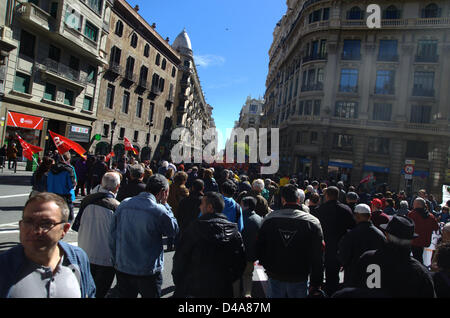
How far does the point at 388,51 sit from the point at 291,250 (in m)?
33.9

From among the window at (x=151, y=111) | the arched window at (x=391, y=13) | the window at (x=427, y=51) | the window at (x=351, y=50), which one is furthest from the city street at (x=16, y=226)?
the arched window at (x=391, y=13)

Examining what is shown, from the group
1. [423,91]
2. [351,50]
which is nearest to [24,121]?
[351,50]

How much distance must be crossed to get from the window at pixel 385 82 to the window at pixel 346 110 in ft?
9.43

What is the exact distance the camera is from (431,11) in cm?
2816

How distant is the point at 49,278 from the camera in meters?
1.72

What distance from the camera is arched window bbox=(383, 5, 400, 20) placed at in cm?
2898

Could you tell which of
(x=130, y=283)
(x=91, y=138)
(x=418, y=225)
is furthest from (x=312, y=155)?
(x=130, y=283)

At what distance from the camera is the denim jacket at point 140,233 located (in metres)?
2.95

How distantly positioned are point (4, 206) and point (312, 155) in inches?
1077

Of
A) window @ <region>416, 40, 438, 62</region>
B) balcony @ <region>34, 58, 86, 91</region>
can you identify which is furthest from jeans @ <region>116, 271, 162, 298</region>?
window @ <region>416, 40, 438, 62</region>

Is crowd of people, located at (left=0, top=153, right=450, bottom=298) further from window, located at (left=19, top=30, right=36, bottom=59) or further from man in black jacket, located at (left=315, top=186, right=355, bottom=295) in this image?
window, located at (left=19, top=30, right=36, bottom=59)

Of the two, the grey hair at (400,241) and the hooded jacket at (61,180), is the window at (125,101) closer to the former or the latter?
the hooded jacket at (61,180)

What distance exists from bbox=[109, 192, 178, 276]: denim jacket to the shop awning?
19302 mm

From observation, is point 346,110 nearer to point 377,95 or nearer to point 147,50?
point 377,95
